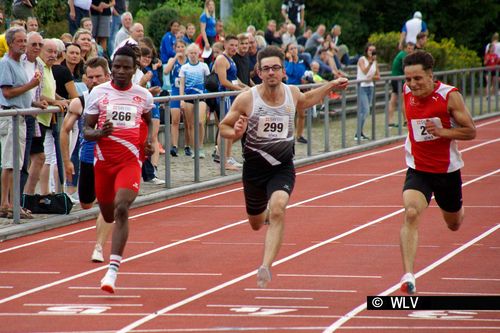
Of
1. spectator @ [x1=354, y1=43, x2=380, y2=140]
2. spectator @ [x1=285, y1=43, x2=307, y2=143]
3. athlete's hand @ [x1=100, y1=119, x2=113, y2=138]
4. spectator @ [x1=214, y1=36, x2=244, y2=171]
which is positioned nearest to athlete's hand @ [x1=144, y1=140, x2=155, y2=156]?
athlete's hand @ [x1=100, y1=119, x2=113, y2=138]

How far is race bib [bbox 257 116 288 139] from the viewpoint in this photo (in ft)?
35.0

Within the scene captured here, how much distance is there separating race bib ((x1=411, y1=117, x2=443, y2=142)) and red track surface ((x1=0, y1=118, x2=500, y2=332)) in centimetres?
119

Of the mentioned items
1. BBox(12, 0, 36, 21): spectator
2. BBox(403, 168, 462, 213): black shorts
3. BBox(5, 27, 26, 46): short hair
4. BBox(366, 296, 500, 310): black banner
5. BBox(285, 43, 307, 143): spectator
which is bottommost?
BBox(285, 43, 307, 143): spectator

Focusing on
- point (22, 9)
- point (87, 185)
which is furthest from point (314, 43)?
point (87, 185)

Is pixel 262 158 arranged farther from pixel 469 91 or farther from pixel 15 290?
pixel 469 91

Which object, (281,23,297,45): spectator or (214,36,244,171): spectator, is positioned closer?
(214,36,244,171): spectator

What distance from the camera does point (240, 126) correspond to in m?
10.2

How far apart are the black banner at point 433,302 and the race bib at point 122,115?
2629mm

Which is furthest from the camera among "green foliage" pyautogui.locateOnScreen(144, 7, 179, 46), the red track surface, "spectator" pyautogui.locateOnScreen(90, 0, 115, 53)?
"green foliage" pyautogui.locateOnScreen(144, 7, 179, 46)

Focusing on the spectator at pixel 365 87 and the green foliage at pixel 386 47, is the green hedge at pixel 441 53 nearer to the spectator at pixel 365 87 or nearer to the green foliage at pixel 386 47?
the green foliage at pixel 386 47

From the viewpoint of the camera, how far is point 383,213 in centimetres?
1536

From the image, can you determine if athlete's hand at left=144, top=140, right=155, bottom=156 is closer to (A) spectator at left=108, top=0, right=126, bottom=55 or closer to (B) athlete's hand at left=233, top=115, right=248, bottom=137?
(B) athlete's hand at left=233, top=115, right=248, bottom=137

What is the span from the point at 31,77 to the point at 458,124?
19.1 ft

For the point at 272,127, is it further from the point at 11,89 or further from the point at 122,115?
the point at 11,89
